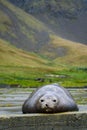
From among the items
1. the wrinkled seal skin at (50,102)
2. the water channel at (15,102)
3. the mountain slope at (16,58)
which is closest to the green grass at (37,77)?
the mountain slope at (16,58)

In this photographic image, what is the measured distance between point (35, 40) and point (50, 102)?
16028 cm

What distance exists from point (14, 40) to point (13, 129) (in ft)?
498

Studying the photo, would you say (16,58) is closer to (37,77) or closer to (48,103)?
(37,77)

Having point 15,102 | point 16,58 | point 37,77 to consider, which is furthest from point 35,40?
point 15,102

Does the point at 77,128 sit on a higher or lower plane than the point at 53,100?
lower

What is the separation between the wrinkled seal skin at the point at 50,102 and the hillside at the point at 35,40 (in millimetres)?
141574

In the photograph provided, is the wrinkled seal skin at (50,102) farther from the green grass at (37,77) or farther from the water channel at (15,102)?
the green grass at (37,77)

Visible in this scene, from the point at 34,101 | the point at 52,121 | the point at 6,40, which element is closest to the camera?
the point at 52,121

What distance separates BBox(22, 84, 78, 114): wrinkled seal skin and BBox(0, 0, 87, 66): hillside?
141574 mm

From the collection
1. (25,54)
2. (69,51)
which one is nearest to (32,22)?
(69,51)

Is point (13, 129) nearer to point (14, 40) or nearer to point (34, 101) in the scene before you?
point (34, 101)

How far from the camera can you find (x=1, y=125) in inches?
521

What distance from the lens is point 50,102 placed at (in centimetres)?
1312

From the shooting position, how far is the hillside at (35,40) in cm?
16475
